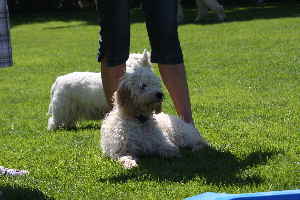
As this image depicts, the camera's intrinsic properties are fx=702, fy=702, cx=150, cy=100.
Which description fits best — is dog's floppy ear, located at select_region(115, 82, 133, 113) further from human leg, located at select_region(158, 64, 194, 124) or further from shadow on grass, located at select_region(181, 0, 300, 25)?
shadow on grass, located at select_region(181, 0, 300, 25)

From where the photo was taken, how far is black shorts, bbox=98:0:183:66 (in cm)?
536

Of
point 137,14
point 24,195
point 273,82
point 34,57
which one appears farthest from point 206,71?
point 137,14

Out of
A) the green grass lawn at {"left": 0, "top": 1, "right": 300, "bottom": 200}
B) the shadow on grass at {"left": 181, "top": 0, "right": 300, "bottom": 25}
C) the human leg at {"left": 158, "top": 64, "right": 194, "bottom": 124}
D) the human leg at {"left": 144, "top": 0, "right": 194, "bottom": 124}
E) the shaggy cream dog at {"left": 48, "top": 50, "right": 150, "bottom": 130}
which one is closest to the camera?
the green grass lawn at {"left": 0, "top": 1, "right": 300, "bottom": 200}

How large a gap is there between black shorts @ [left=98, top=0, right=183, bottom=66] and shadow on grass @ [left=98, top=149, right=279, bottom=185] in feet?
2.74

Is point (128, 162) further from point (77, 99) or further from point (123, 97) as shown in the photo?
point (77, 99)

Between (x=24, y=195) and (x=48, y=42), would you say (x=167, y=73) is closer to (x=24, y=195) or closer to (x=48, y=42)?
(x=24, y=195)

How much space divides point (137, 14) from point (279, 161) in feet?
74.5

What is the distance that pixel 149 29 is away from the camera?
17.9 feet

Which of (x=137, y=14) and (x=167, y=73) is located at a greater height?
(x=167, y=73)

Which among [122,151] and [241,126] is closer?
[122,151]

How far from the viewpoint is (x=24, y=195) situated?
13.8 ft

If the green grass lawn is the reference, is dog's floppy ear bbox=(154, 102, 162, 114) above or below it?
above

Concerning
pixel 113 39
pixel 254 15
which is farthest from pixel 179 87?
pixel 254 15

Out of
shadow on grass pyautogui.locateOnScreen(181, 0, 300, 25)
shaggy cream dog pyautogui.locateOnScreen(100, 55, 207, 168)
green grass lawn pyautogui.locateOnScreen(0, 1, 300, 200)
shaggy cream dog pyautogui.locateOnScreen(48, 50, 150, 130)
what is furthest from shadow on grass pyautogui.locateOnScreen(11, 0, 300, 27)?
shaggy cream dog pyautogui.locateOnScreen(100, 55, 207, 168)
